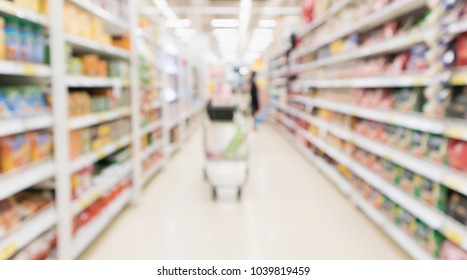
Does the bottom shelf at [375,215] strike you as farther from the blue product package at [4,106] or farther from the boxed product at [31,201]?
the blue product package at [4,106]

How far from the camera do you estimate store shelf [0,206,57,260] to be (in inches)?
74.9

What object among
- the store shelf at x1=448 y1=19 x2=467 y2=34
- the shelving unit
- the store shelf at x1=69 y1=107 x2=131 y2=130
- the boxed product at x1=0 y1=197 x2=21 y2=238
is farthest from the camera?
the store shelf at x1=69 y1=107 x2=131 y2=130

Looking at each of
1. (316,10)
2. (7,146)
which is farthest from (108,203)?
(316,10)

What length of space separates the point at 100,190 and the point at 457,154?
2.45 metres

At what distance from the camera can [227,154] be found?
4.20 metres

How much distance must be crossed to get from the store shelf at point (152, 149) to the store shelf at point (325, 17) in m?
2.88

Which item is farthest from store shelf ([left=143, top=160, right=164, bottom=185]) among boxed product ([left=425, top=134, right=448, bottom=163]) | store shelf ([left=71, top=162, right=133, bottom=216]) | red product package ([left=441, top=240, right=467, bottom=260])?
red product package ([left=441, top=240, right=467, bottom=260])

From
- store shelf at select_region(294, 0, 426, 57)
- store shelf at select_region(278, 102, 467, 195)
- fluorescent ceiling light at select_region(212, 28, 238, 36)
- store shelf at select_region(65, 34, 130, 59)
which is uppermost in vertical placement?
fluorescent ceiling light at select_region(212, 28, 238, 36)

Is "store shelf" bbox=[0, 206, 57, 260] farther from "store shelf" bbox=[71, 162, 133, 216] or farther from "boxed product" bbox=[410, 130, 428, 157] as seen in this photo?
"boxed product" bbox=[410, 130, 428, 157]

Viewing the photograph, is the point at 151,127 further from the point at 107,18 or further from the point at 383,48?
the point at 383,48

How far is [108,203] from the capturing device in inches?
134

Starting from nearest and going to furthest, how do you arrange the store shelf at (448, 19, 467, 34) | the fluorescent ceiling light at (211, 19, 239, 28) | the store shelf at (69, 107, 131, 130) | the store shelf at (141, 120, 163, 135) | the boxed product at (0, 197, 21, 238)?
the boxed product at (0, 197, 21, 238), the store shelf at (448, 19, 467, 34), the store shelf at (69, 107, 131, 130), the store shelf at (141, 120, 163, 135), the fluorescent ceiling light at (211, 19, 239, 28)

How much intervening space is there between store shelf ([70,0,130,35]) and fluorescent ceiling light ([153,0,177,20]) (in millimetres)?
7927

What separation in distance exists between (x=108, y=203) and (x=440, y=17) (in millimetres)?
2808
